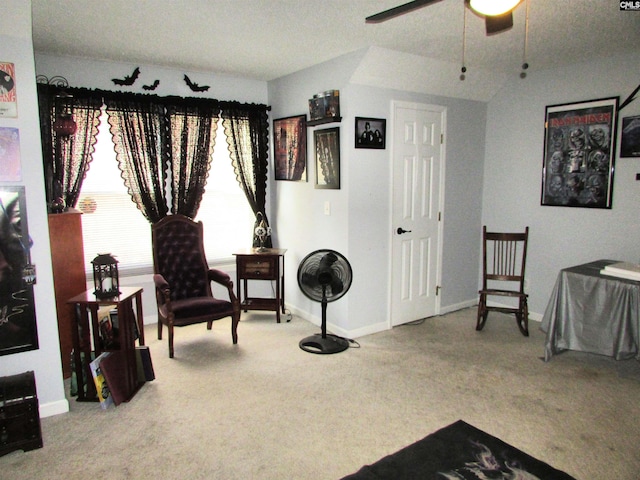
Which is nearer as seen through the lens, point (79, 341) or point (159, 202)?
point (79, 341)

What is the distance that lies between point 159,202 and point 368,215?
6.58ft

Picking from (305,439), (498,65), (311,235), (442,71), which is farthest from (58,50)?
(498,65)

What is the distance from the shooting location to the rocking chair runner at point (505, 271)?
407cm

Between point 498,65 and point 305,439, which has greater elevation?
point 498,65

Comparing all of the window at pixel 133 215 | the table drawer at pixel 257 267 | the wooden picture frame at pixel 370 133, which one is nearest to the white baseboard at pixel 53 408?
the window at pixel 133 215

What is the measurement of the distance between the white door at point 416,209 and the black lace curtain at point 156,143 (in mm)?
1534

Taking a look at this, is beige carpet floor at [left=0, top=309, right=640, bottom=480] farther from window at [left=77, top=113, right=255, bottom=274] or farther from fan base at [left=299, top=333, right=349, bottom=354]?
window at [left=77, top=113, right=255, bottom=274]

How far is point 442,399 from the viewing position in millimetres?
2885

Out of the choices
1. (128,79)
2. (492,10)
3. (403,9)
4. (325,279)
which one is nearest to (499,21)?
(492,10)

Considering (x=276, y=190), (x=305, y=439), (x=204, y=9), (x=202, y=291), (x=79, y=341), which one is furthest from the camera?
(x=276, y=190)

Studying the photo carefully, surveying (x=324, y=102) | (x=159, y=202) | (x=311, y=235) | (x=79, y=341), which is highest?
(x=324, y=102)

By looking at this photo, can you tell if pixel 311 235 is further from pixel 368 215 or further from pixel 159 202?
pixel 159 202

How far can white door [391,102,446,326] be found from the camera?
13.4 ft

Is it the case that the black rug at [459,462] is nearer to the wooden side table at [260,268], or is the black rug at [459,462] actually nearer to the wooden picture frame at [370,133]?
the wooden side table at [260,268]
